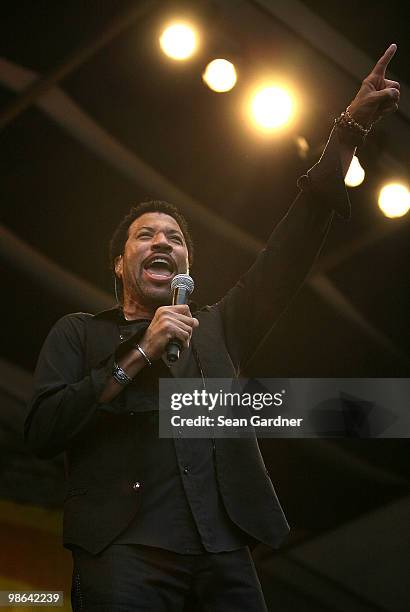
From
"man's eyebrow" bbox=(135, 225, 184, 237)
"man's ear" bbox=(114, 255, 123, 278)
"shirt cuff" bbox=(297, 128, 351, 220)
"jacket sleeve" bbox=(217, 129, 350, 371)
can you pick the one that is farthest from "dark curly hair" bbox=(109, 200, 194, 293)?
"shirt cuff" bbox=(297, 128, 351, 220)

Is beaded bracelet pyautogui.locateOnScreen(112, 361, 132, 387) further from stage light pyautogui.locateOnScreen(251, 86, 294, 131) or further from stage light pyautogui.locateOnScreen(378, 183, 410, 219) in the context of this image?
stage light pyautogui.locateOnScreen(378, 183, 410, 219)

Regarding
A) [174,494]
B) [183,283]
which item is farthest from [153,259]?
[174,494]

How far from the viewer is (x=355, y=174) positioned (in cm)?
304

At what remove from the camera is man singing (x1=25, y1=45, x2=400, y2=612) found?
50.0 inches

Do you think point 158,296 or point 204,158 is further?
point 204,158

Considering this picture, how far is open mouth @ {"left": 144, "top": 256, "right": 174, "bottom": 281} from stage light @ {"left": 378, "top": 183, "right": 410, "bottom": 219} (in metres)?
1.52

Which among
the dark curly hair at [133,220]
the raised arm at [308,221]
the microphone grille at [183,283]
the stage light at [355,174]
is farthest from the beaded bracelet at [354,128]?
the stage light at [355,174]

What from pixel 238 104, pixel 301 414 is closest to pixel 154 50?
pixel 238 104

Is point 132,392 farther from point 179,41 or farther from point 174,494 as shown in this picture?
point 179,41

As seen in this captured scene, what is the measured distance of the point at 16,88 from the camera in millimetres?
2846

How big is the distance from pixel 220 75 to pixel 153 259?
1276 millimetres

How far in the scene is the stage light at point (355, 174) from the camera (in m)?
3.02

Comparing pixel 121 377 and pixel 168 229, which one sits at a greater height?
pixel 168 229

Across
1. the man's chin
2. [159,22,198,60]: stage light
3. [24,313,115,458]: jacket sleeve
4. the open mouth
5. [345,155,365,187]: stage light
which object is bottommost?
[24,313,115,458]: jacket sleeve
